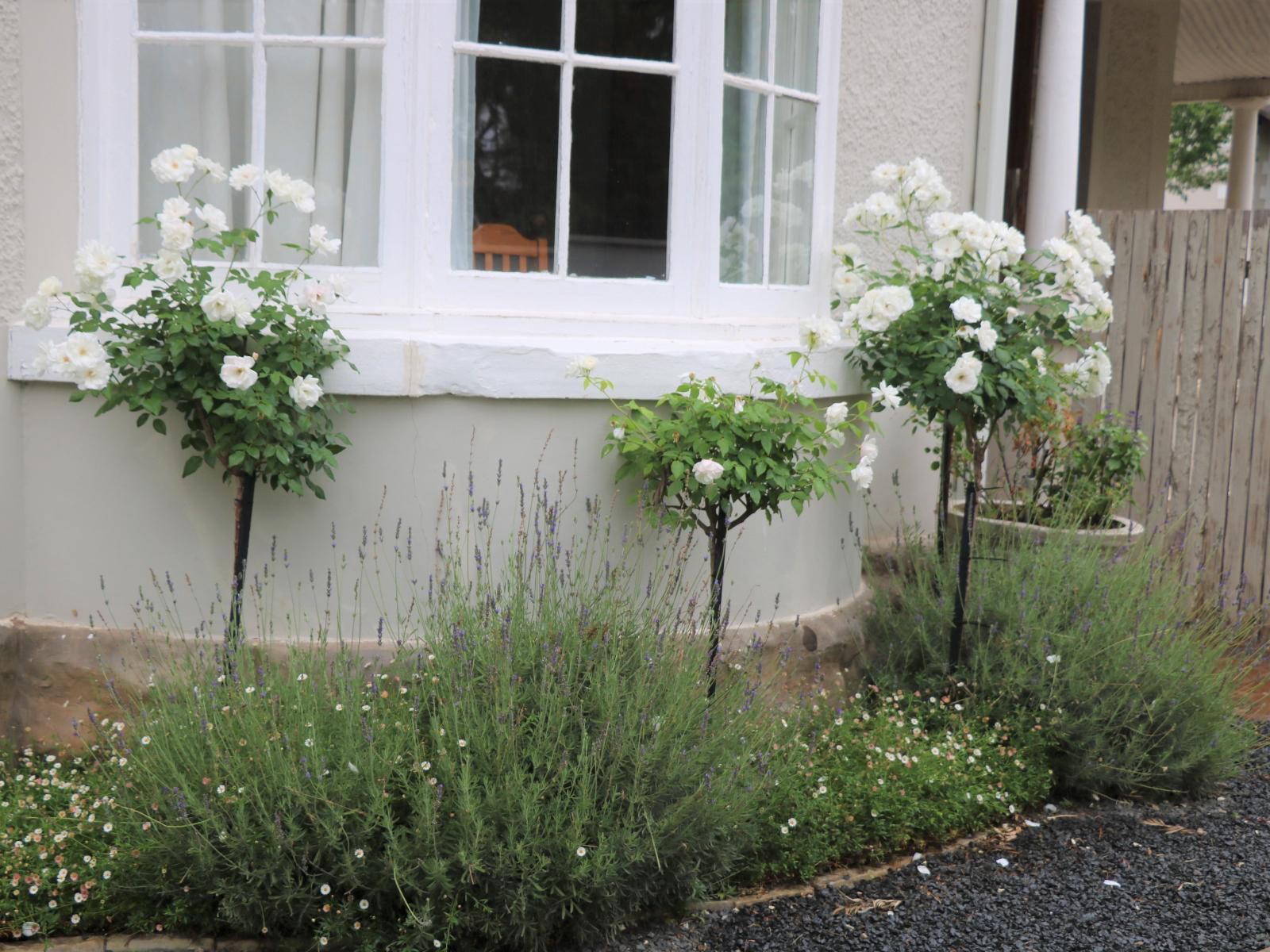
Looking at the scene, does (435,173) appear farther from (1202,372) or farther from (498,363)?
(1202,372)

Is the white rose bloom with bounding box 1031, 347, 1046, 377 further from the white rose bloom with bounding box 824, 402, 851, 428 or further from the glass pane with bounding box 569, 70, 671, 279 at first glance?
the glass pane with bounding box 569, 70, 671, 279

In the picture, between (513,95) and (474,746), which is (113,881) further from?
(513,95)

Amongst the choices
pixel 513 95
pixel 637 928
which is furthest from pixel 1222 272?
pixel 637 928

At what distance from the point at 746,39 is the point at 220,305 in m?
2.04

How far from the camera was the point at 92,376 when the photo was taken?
349 centimetres

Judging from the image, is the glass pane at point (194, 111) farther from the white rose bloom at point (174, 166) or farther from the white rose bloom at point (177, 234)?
the white rose bloom at point (177, 234)

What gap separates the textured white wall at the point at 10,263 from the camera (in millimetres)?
3854

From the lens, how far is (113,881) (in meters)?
3.07

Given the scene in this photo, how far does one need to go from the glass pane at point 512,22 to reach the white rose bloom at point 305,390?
3.93ft

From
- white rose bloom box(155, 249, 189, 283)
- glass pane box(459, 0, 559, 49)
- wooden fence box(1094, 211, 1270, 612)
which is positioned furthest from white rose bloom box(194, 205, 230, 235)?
wooden fence box(1094, 211, 1270, 612)

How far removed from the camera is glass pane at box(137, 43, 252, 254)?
402cm

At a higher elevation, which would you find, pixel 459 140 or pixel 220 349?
pixel 459 140

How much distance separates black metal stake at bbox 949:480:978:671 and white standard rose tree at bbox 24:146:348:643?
7.08ft

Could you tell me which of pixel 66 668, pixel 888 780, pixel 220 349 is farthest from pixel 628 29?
pixel 66 668
